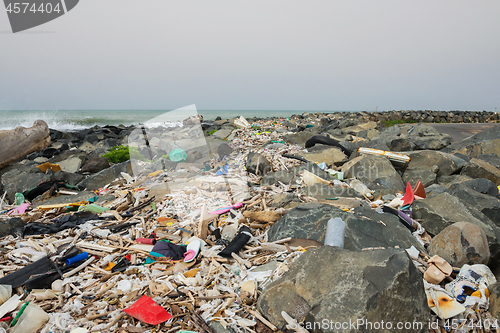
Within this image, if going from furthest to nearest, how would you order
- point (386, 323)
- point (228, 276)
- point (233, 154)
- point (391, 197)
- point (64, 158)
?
1. point (64, 158)
2. point (233, 154)
3. point (391, 197)
4. point (228, 276)
5. point (386, 323)

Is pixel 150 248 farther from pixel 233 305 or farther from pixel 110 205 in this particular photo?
pixel 110 205

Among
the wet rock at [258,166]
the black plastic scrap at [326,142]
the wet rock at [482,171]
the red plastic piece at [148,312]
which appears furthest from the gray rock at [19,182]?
the wet rock at [482,171]

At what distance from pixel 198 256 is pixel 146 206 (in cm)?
204

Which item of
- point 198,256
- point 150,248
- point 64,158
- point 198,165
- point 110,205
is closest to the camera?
point 198,256

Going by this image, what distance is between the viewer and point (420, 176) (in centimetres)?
570

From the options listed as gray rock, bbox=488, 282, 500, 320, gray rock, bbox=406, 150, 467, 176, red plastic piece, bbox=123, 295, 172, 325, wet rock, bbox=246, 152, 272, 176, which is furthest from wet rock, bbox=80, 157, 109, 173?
gray rock, bbox=488, 282, 500, 320

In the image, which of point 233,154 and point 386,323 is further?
point 233,154

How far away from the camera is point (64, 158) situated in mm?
8797

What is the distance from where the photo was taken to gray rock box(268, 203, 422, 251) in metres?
2.87

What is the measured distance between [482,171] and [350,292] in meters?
6.11

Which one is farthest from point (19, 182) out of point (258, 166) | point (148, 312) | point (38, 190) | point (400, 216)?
point (400, 216)

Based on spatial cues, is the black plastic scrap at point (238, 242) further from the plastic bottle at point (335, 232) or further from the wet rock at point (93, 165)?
the wet rock at point (93, 165)

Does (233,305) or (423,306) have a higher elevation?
(423,306)

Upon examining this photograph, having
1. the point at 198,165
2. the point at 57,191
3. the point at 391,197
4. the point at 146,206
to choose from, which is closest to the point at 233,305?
the point at 146,206
